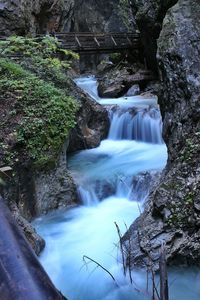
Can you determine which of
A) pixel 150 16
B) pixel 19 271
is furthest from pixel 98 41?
pixel 19 271

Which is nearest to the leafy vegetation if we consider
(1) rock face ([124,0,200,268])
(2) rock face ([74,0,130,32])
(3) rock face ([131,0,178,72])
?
(1) rock face ([124,0,200,268])

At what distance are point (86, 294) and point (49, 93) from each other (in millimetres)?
4277

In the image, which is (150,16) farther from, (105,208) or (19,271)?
(19,271)

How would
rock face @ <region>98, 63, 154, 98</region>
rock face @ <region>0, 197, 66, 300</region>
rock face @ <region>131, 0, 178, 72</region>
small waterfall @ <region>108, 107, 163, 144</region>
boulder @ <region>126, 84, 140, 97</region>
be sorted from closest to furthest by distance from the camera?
rock face @ <region>0, 197, 66, 300</region>, small waterfall @ <region>108, 107, 163, 144</region>, rock face @ <region>131, 0, 178, 72</region>, boulder @ <region>126, 84, 140, 97</region>, rock face @ <region>98, 63, 154, 98</region>

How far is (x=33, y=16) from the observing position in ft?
59.6

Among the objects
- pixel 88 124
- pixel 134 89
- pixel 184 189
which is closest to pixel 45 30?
pixel 134 89

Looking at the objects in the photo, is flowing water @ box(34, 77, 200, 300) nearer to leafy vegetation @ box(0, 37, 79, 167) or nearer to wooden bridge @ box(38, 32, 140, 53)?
leafy vegetation @ box(0, 37, 79, 167)

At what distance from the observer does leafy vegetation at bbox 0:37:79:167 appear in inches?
272

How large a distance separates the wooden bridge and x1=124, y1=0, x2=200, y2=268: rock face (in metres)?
10.2

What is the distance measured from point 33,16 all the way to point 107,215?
45.1ft

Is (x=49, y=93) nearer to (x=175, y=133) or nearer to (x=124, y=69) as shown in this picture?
(x=175, y=133)

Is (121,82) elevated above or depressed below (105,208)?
above

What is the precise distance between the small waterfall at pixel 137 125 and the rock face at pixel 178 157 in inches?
168

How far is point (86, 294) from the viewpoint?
4.95 m
